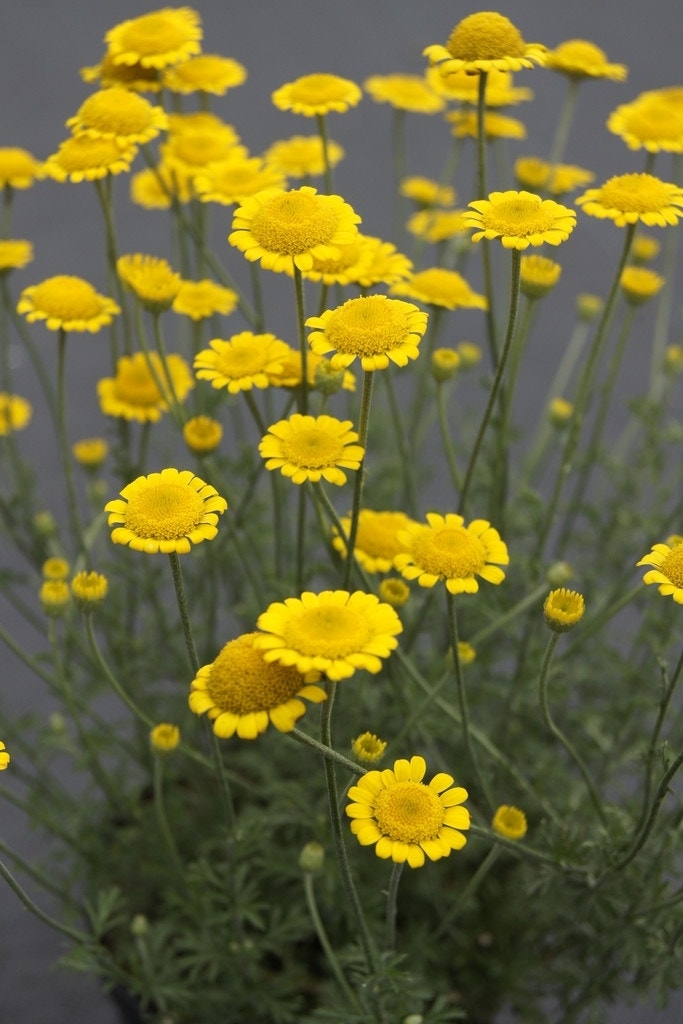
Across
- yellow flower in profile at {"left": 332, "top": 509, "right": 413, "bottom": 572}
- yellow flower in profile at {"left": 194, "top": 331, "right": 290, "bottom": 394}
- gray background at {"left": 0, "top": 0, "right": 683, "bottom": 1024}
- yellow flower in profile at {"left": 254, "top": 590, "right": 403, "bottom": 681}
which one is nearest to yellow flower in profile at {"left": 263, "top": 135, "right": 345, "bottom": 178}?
yellow flower in profile at {"left": 194, "top": 331, "right": 290, "bottom": 394}

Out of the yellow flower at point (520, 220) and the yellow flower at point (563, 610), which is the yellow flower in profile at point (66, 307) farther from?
the yellow flower at point (563, 610)

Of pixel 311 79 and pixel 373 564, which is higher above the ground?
pixel 311 79

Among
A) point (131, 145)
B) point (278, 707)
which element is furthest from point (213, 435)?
point (278, 707)

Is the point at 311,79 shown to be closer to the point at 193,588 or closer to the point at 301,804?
the point at 193,588

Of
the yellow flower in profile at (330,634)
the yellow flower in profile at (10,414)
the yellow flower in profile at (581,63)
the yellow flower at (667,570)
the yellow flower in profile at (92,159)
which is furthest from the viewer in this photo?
the yellow flower in profile at (10,414)

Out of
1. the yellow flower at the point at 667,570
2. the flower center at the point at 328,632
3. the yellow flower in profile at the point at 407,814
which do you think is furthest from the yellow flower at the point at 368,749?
the yellow flower at the point at 667,570

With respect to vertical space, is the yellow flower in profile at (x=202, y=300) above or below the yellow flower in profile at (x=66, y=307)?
below

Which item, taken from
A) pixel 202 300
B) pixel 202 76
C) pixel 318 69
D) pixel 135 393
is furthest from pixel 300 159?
pixel 318 69
